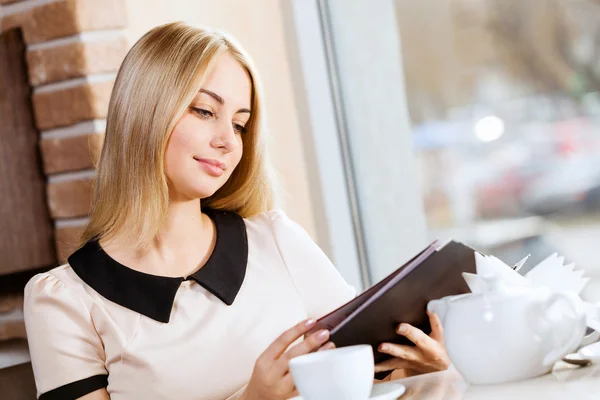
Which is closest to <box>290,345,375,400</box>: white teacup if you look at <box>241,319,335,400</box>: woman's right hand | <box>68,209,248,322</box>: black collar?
<box>241,319,335,400</box>: woman's right hand

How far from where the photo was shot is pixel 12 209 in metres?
1.96

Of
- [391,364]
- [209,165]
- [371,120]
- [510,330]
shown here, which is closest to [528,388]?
[510,330]

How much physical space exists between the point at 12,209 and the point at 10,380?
56 cm

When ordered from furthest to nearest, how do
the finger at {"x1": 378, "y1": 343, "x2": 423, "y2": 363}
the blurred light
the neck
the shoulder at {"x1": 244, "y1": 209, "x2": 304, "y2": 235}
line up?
1. the blurred light
2. the shoulder at {"x1": 244, "y1": 209, "x2": 304, "y2": 235}
3. the neck
4. the finger at {"x1": 378, "y1": 343, "x2": 423, "y2": 363}

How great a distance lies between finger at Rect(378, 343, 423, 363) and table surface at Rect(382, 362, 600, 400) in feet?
0.17

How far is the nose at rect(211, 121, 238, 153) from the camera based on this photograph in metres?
1.54

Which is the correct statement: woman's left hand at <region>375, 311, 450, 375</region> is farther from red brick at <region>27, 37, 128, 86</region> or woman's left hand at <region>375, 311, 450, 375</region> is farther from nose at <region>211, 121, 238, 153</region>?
red brick at <region>27, 37, 128, 86</region>

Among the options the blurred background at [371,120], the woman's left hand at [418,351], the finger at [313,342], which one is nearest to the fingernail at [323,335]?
the finger at [313,342]

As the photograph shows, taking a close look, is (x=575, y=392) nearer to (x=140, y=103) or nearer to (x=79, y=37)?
(x=140, y=103)

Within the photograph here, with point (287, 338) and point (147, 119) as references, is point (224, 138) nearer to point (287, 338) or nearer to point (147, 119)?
point (147, 119)

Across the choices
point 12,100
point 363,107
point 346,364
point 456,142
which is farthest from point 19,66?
point 346,364

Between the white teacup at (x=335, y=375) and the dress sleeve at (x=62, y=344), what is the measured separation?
0.66 meters

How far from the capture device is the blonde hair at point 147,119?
1536mm

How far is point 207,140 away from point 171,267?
24 cm
